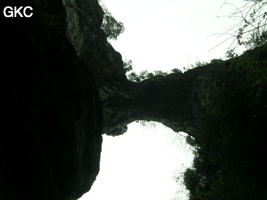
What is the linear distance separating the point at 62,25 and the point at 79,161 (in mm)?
6051

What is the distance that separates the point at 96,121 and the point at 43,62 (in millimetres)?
4277

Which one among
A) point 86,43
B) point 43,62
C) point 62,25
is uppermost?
point 86,43

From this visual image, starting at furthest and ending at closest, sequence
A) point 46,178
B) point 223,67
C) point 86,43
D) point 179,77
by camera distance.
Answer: point 179,77, point 223,67, point 86,43, point 46,178

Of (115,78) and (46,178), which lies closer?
(46,178)

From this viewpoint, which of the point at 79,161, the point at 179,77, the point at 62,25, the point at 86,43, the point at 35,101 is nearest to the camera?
the point at 35,101

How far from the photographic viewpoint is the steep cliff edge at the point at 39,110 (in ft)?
21.0

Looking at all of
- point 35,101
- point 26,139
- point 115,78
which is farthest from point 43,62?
point 115,78

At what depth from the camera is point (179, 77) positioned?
60.1 feet

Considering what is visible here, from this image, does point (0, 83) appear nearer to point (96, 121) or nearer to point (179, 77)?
point (96, 121)

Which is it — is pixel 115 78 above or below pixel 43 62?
above

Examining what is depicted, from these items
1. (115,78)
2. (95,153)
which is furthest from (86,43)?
(95,153)

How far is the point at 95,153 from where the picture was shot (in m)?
11.1

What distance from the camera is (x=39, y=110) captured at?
7203mm

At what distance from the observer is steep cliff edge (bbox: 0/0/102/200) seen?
21.0 feet
